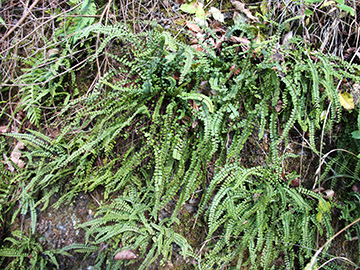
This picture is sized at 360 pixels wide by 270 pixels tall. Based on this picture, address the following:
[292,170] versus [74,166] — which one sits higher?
[74,166]

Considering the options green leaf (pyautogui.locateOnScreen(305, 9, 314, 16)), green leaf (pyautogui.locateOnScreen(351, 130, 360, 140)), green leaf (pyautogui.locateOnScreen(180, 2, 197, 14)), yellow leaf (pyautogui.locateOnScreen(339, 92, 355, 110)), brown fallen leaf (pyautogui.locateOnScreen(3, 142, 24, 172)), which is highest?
green leaf (pyautogui.locateOnScreen(180, 2, 197, 14))

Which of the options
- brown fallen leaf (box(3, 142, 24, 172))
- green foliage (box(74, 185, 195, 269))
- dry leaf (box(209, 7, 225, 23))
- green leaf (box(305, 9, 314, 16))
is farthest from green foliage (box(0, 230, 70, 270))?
green leaf (box(305, 9, 314, 16))

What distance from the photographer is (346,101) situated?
2232mm

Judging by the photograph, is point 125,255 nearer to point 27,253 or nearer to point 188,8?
point 27,253

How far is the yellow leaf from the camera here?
2.22 meters

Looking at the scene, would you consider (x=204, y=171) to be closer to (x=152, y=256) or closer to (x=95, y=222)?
(x=152, y=256)

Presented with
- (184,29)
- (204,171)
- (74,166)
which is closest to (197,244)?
(204,171)

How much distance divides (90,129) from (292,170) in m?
1.93

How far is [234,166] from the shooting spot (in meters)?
2.10

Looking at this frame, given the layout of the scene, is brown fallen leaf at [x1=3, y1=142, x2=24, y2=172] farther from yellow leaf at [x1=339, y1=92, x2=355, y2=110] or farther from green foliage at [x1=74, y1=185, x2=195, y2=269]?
yellow leaf at [x1=339, y1=92, x2=355, y2=110]

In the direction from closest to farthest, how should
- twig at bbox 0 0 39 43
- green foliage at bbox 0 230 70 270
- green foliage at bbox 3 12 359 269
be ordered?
green foliage at bbox 3 12 359 269 → green foliage at bbox 0 230 70 270 → twig at bbox 0 0 39 43

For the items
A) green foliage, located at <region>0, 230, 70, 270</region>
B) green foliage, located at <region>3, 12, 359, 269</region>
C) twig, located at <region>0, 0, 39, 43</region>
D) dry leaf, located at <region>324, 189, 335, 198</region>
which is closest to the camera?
green foliage, located at <region>3, 12, 359, 269</region>

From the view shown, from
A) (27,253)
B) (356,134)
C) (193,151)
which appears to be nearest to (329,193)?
(356,134)

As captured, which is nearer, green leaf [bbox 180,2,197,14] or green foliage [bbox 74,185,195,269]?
green foliage [bbox 74,185,195,269]
